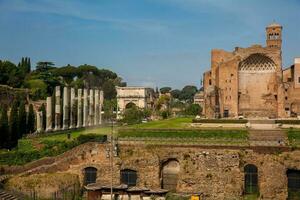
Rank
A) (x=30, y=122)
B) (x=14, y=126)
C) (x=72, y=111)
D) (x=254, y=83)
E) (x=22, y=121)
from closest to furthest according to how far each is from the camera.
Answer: (x=14, y=126)
(x=22, y=121)
(x=30, y=122)
(x=72, y=111)
(x=254, y=83)

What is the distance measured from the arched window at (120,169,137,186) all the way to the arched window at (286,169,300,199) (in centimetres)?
1240

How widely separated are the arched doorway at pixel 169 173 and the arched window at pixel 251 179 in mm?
5656

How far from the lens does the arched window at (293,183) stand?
117 feet

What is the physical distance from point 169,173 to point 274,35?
130 feet

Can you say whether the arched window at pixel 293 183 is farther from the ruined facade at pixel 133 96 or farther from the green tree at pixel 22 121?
the ruined facade at pixel 133 96

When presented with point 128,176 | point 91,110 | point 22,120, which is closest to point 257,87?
point 91,110

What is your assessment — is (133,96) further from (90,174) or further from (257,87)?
(90,174)

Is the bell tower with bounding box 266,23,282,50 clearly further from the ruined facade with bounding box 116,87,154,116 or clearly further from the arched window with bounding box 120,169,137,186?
the ruined facade with bounding box 116,87,154,116

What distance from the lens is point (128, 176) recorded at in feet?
125

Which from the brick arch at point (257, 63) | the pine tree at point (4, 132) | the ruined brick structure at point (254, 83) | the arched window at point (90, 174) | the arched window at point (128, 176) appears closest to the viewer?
the arched window at point (128, 176)

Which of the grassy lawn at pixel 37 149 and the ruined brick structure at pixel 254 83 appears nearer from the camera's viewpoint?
the grassy lawn at pixel 37 149

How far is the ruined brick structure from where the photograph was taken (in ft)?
218

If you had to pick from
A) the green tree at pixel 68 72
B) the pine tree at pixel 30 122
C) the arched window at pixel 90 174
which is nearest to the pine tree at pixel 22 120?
the pine tree at pixel 30 122

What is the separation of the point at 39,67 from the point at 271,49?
70.5m
